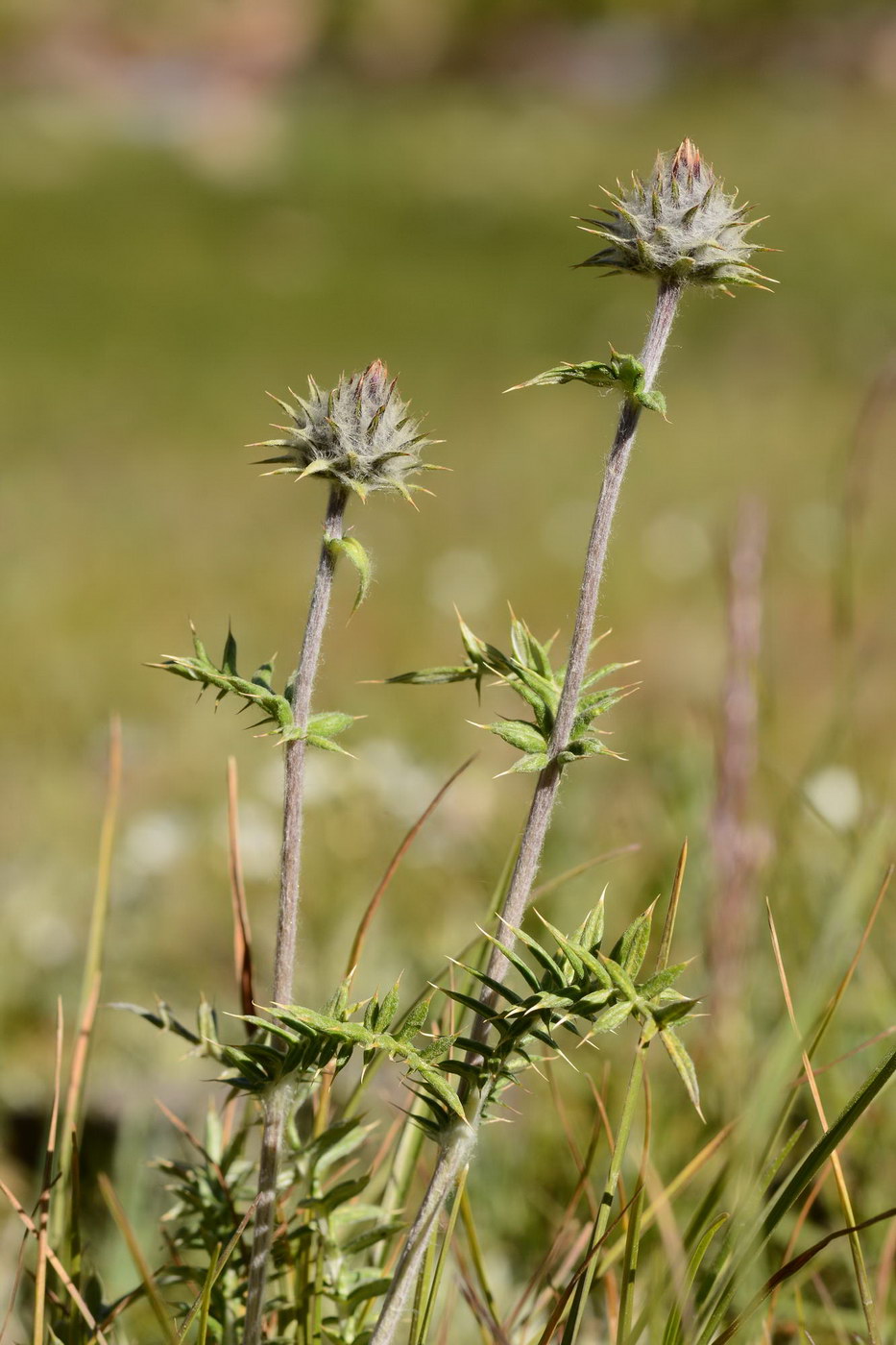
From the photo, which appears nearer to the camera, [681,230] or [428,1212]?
[681,230]

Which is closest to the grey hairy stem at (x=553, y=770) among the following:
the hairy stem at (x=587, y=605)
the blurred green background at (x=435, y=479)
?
the hairy stem at (x=587, y=605)

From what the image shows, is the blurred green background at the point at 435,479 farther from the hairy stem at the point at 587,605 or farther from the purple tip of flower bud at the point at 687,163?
the purple tip of flower bud at the point at 687,163

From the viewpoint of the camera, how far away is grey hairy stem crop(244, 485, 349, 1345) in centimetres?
110

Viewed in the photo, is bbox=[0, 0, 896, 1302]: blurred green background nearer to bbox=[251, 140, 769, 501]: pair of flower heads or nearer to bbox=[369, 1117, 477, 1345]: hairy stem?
bbox=[369, 1117, 477, 1345]: hairy stem

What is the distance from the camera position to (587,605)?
1011 mm

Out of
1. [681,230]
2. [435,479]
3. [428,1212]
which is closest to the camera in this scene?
[681,230]

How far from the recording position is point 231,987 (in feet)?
9.77

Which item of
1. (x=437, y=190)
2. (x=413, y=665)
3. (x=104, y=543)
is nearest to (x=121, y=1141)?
(x=413, y=665)

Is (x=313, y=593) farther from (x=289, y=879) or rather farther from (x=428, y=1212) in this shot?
(x=428, y=1212)

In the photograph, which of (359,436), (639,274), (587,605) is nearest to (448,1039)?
(587,605)

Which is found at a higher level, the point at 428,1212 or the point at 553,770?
the point at 553,770

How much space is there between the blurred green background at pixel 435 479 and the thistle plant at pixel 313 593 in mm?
785

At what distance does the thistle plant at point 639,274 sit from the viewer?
3.23 feet

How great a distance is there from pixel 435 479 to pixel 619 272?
712cm
